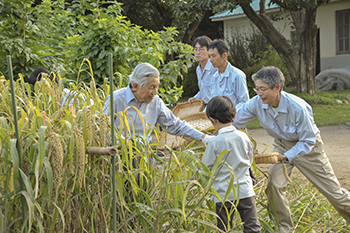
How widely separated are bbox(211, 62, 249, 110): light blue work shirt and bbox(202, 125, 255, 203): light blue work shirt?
4.98ft

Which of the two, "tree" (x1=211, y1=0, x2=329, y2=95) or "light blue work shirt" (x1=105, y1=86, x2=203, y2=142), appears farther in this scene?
"tree" (x1=211, y1=0, x2=329, y2=95)

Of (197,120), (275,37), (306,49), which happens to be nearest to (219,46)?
(197,120)

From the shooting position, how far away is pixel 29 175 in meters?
1.66

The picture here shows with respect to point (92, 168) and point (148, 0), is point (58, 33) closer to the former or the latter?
point (92, 168)

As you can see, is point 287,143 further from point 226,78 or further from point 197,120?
point 226,78

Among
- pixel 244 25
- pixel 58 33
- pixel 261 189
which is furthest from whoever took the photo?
pixel 244 25

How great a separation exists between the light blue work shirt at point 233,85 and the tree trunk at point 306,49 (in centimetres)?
791

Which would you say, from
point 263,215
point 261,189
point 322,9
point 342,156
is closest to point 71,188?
point 263,215

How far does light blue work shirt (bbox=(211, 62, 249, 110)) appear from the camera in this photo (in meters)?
3.92

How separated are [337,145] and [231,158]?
4.65 meters

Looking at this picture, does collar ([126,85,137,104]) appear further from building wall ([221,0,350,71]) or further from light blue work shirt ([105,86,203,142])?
building wall ([221,0,350,71])

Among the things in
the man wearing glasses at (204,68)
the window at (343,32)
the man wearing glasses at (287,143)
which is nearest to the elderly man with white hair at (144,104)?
the man wearing glasses at (287,143)

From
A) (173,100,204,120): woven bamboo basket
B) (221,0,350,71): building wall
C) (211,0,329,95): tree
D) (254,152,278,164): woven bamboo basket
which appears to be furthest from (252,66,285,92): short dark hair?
(221,0,350,71): building wall

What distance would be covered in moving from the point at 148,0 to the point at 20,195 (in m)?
13.0
